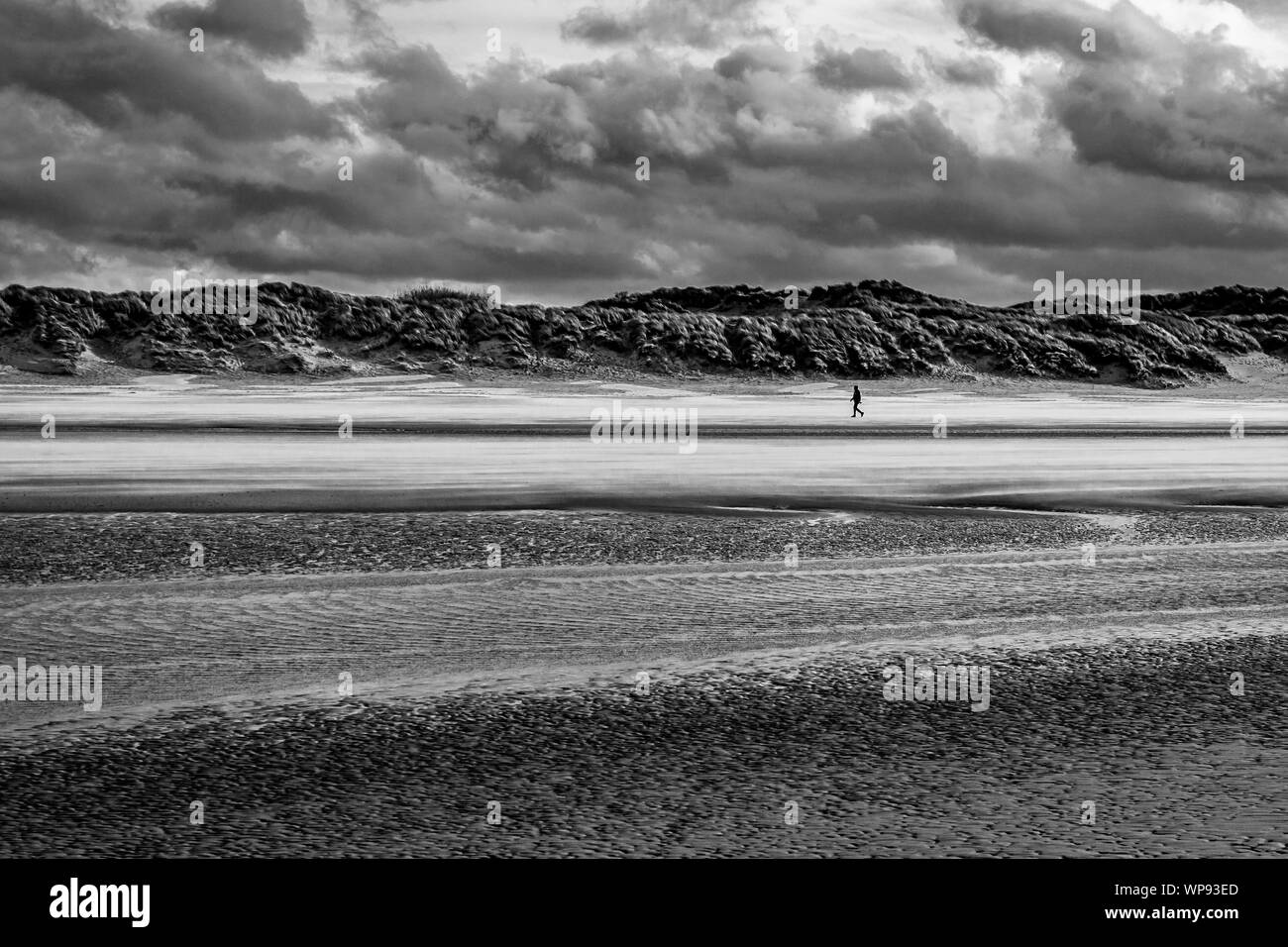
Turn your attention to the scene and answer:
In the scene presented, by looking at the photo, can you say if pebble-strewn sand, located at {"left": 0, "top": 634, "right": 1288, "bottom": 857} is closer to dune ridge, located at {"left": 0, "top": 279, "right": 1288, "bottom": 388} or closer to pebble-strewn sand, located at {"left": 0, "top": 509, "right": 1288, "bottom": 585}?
pebble-strewn sand, located at {"left": 0, "top": 509, "right": 1288, "bottom": 585}

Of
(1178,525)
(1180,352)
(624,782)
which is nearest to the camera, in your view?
(624,782)

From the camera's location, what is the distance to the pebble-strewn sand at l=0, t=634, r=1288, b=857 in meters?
5.76

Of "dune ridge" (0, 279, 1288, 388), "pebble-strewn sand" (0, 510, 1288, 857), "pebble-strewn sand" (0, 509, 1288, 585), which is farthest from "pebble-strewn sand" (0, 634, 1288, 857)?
"dune ridge" (0, 279, 1288, 388)

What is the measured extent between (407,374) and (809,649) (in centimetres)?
6326

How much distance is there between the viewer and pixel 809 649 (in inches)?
376

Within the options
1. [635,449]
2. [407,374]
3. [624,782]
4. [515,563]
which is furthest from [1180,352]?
[624,782]

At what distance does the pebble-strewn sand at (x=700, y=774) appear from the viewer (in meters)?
5.76

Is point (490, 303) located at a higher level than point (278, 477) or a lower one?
higher

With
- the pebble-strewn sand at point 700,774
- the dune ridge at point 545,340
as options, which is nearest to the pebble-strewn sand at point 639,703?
the pebble-strewn sand at point 700,774

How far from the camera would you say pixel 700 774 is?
265 inches

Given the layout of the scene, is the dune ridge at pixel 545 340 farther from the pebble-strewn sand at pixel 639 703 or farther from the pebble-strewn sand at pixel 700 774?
the pebble-strewn sand at pixel 700 774

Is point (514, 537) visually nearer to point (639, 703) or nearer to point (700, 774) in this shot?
point (639, 703)

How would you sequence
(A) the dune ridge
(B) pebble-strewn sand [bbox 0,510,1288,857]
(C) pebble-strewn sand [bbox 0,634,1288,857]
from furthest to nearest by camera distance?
(A) the dune ridge
(B) pebble-strewn sand [bbox 0,510,1288,857]
(C) pebble-strewn sand [bbox 0,634,1288,857]
